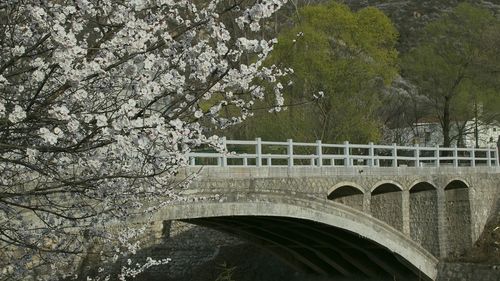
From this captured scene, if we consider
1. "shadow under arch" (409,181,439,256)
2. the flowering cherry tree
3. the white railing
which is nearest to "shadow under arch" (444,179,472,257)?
"shadow under arch" (409,181,439,256)

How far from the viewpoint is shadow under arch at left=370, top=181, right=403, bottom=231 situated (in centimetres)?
2131

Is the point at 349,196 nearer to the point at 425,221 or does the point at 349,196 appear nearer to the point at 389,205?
the point at 389,205

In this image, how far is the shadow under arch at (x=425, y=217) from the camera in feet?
74.7

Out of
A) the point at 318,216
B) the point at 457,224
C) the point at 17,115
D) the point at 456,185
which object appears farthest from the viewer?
the point at 456,185

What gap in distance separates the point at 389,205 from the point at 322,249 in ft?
9.98

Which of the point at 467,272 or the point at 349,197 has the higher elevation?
the point at 349,197

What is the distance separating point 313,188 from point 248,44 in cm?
1314

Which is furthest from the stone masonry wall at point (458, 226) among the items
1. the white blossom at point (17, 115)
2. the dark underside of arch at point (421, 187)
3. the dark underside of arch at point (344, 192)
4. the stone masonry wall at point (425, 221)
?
the white blossom at point (17, 115)

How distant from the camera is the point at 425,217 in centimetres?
2278

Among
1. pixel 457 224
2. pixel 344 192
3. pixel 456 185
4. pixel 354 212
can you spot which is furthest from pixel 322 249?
pixel 456 185

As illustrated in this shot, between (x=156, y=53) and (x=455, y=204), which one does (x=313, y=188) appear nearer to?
(x=455, y=204)

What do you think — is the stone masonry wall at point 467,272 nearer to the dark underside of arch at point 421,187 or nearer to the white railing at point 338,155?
the dark underside of arch at point 421,187

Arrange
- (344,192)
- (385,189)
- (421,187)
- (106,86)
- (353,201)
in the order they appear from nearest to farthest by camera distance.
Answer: (106,86), (344,192), (353,201), (385,189), (421,187)

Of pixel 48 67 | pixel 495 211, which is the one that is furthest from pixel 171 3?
pixel 495 211
